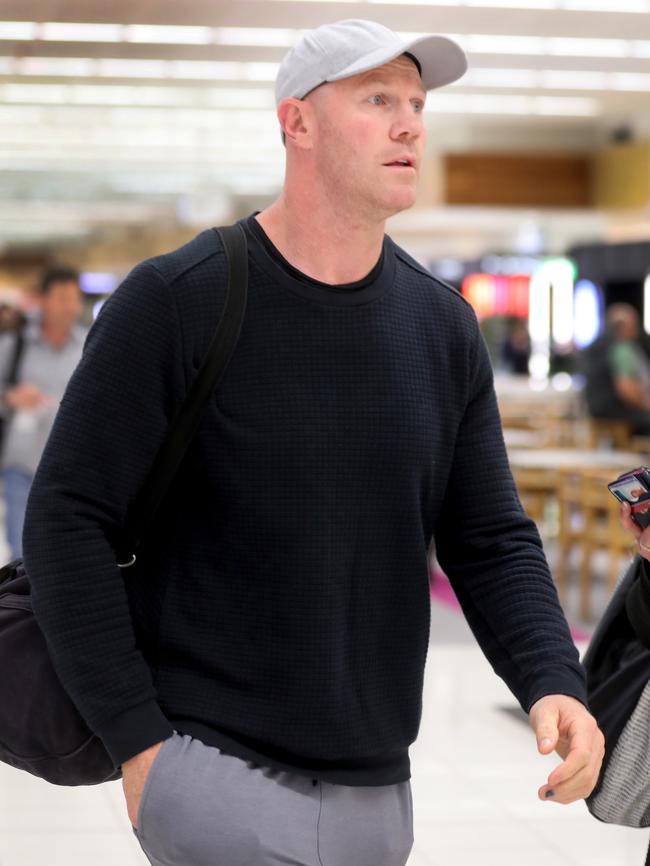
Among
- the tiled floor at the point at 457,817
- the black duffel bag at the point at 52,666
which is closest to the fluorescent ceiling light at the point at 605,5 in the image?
the tiled floor at the point at 457,817

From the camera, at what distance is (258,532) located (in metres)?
1.56

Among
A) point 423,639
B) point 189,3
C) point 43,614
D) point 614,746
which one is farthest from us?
point 189,3

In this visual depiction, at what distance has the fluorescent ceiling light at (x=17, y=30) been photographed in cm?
818

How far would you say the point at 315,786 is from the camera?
161 cm

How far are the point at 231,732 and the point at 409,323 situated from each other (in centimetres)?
53

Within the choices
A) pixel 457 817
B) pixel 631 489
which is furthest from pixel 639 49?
pixel 631 489

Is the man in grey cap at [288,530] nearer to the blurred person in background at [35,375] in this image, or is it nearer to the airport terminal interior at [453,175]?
the airport terminal interior at [453,175]

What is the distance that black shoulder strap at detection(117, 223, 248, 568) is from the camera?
61.1 inches

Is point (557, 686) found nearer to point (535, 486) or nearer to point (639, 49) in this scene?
point (535, 486)

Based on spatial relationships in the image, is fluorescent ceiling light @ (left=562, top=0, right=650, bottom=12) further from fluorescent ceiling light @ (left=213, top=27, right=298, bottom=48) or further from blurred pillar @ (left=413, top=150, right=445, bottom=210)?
blurred pillar @ (left=413, top=150, right=445, bottom=210)

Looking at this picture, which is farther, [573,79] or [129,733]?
[573,79]

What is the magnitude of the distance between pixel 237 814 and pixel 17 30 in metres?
7.60

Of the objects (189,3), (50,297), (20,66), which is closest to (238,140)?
(20,66)

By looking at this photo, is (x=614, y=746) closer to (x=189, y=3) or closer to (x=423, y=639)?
(x=423, y=639)
